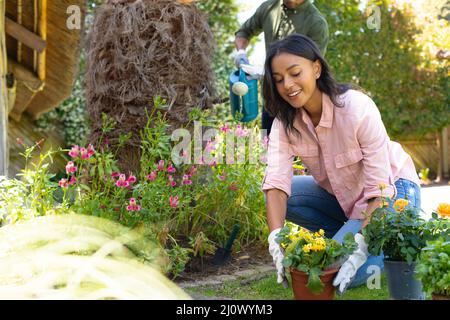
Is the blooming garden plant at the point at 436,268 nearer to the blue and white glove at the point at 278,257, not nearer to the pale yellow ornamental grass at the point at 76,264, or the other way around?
the blue and white glove at the point at 278,257

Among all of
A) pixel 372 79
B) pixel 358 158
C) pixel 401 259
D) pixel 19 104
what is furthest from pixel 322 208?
pixel 372 79

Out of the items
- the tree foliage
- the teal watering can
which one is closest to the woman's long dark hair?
the teal watering can

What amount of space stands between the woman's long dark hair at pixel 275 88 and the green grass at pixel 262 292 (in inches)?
26.3

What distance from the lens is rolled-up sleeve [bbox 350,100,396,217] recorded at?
2285mm

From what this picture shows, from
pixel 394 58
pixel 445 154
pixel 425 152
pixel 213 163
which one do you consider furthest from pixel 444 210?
pixel 425 152

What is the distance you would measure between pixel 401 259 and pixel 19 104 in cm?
572

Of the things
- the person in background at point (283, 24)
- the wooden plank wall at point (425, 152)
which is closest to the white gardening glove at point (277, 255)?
the person in background at point (283, 24)

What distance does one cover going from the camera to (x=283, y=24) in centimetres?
382

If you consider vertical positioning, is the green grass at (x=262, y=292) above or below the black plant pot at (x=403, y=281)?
below

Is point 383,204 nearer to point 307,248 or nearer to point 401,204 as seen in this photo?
point 401,204

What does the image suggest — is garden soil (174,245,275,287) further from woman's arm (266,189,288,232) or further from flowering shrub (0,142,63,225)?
flowering shrub (0,142,63,225)

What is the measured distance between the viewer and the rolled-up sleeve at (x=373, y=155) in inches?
90.0

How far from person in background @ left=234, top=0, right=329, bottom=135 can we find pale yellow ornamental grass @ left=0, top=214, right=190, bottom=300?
5.46 ft
